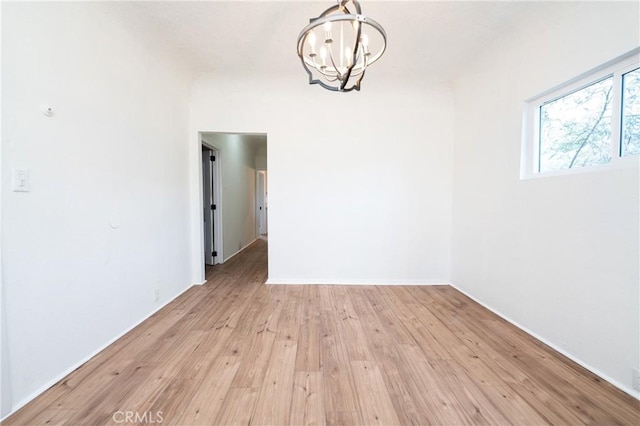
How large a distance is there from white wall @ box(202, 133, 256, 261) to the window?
3733mm

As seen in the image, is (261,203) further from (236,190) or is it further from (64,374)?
(64,374)

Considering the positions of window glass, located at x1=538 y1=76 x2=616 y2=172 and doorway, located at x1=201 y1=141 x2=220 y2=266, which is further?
doorway, located at x1=201 y1=141 x2=220 y2=266

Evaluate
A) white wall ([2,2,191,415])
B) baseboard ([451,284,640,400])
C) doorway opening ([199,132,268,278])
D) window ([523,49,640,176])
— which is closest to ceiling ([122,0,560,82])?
white wall ([2,2,191,415])

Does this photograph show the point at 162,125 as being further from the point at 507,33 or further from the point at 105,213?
the point at 507,33

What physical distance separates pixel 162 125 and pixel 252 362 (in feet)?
8.19

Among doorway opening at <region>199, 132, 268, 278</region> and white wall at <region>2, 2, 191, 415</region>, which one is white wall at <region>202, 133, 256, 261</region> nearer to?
doorway opening at <region>199, 132, 268, 278</region>

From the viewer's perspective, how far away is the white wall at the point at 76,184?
123cm

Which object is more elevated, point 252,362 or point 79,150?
point 79,150

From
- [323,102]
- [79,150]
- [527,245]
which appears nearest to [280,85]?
[323,102]

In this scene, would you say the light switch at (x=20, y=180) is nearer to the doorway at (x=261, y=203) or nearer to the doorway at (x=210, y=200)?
the doorway at (x=210, y=200)

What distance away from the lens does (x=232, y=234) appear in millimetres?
4695

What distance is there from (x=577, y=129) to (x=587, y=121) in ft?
0.24

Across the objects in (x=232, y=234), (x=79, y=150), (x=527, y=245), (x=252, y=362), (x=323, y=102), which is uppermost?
(x=323, y=102)

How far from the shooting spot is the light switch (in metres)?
1.21
